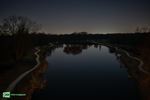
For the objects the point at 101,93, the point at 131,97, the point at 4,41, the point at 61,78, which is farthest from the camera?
the point at 4,41

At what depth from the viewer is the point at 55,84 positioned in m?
21.8

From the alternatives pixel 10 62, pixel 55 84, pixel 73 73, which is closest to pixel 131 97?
pixel 55 84

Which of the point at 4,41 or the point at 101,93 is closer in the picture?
the point at 101,93

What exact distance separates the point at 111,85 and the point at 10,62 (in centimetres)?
1327

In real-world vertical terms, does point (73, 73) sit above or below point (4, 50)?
below

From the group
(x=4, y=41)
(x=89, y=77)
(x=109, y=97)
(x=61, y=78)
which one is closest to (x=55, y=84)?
(x=61, y=78)

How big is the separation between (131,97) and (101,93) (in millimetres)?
2553

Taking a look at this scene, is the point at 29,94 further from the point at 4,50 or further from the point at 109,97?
the point at 4,50

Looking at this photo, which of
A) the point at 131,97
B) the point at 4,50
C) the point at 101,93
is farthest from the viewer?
the point at 4,50

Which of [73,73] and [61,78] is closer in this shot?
[61,78]

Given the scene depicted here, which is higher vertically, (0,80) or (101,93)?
(0,80)

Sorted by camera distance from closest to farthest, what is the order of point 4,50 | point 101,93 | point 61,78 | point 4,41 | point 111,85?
point 101,93
point 111,85
point 61,78
point 4,50
point 4,41

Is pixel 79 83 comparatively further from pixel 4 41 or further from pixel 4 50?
pixel 4 41

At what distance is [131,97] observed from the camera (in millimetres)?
16859
